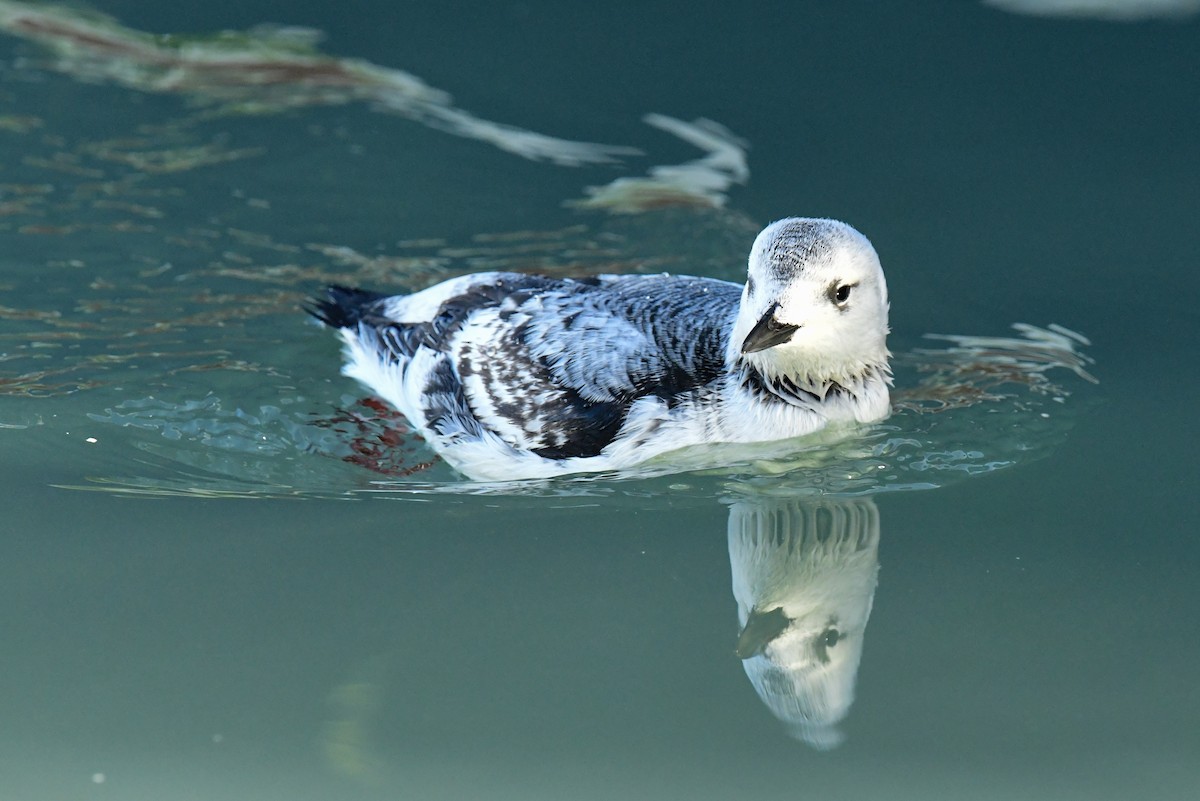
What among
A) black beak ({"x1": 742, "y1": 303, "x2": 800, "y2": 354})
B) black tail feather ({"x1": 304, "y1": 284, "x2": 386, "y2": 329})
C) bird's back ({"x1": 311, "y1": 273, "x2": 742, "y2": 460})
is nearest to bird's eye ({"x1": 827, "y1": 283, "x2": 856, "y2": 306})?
black beak ({"x1": 742, "y1": 303, "x2": 800, "y2": 354})

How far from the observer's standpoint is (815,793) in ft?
10.7

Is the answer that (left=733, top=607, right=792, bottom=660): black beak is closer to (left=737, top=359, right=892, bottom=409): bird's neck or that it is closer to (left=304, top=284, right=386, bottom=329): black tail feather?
(left=737, top=359, right=892, bottom=409): bird's neck

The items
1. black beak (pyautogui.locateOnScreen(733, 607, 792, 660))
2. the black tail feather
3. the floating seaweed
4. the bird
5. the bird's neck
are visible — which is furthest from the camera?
the floating seaweed

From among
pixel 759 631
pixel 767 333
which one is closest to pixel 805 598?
pixel 759 631

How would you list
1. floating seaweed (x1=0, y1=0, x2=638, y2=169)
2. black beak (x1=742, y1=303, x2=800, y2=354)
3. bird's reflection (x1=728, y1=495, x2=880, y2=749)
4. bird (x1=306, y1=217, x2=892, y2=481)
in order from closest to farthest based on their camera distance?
bird's reflection (x1=728, y1=495, x2=880, y2=749), black beak (x1=742, y1=303, x2=800, y2=354), bird (x1=306, y1=217, x2=892, y2=481), floating seaweed (x1=0, y1=0, x2=638, y2=169)

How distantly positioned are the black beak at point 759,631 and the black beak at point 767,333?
1071mm

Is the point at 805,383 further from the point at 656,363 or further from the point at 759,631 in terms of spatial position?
the point at 759,631

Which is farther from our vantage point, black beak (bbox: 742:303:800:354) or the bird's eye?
the bird's eye

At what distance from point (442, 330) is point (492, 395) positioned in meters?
0.58

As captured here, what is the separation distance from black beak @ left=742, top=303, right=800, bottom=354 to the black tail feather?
2.32 metres

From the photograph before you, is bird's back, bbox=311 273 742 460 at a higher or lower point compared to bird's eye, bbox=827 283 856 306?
lower

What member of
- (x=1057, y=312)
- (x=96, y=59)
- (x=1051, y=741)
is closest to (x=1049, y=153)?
(x=1057, y=312)

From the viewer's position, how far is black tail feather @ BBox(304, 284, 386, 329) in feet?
21.5

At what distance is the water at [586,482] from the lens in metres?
3.49
